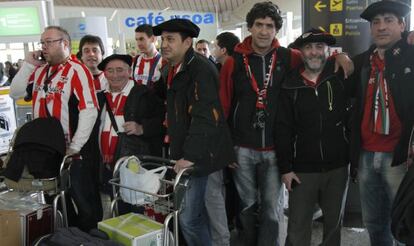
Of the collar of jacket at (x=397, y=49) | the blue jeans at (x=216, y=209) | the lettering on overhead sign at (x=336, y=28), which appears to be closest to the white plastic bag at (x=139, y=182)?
the blue jeans at (x=216, y=209)

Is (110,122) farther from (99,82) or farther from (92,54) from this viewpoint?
(92,54)

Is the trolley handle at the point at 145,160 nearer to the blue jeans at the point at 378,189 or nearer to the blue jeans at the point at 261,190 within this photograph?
the blue jeans at the point at 261,190

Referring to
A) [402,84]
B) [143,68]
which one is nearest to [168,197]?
[402,84]

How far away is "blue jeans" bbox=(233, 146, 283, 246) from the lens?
263 centimetres

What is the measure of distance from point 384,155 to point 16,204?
239 centimetres

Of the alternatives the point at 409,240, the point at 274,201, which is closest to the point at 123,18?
the point at 274,201

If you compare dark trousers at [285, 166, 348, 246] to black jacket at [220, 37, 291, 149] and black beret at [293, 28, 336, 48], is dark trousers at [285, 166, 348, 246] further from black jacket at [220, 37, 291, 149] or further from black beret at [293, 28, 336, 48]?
black beret at [293, 28, 336, 48]

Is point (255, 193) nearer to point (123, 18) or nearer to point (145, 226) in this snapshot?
point (145, 226)

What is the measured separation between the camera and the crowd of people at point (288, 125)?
7.75ft

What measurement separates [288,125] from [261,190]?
48cm

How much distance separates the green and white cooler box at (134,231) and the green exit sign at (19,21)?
3.94 metres

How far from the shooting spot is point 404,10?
2.34 m

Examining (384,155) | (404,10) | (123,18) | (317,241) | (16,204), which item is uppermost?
(123,18)

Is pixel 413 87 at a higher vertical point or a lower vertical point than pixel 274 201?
higher
